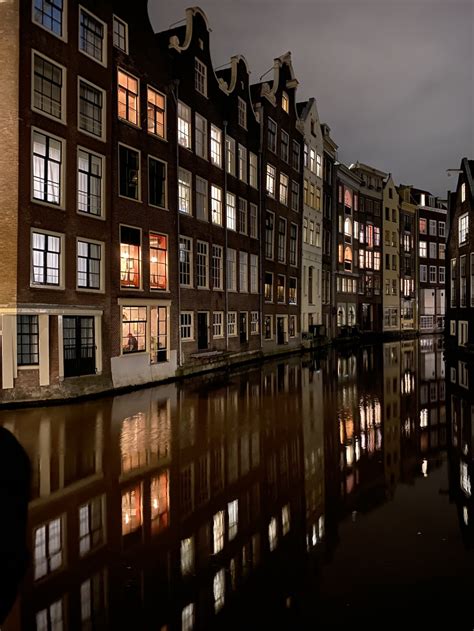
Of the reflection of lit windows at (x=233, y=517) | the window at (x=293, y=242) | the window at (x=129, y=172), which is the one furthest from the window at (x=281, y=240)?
the reflection of lit windows at (x=233, y=517)

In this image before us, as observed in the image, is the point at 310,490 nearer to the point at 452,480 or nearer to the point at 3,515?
the point at 452,480

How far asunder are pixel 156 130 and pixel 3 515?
22399mm

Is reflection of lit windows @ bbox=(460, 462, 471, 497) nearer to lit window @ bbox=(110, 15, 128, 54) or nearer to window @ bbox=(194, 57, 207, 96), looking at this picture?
lit window @ bbox=(110, 15, 128, 54)

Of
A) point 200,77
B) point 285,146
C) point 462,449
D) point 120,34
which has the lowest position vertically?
point 462,449

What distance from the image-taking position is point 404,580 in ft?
20.4

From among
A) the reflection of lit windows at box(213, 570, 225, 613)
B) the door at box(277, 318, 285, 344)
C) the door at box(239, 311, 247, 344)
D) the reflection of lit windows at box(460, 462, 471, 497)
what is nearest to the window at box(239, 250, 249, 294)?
the door at box(239, 311, 247, 344)

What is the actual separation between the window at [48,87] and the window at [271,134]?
23.7 m

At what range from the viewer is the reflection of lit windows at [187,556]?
6.45 metres

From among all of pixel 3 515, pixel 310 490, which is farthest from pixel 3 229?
pixel 310 490

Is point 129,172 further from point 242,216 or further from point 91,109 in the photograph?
point 242,216

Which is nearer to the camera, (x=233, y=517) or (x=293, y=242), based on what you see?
(x=233, y=517)

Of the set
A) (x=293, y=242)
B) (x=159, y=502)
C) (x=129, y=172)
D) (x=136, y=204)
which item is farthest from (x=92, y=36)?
(x=293, y=242)

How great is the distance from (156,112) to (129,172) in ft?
14.0

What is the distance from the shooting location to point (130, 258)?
24734 mm
